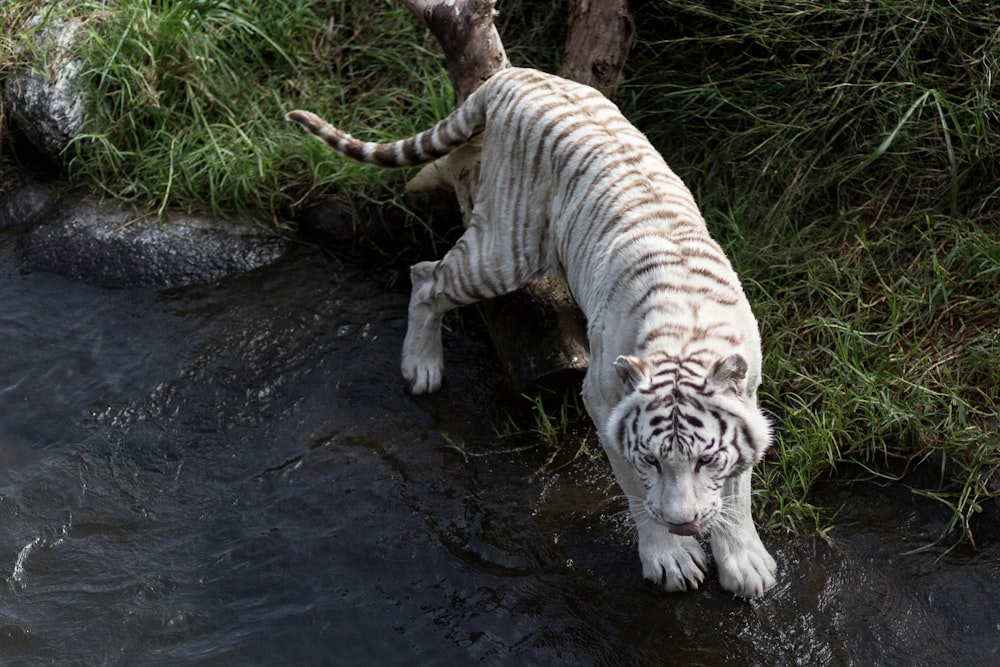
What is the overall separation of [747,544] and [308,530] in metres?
1.44

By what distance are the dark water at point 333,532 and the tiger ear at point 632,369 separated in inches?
34.9

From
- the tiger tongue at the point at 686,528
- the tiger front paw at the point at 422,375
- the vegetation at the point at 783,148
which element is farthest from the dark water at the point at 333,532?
the tiger tongue at the point at 686,528

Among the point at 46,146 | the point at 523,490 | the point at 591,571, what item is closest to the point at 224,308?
the point at 46,146

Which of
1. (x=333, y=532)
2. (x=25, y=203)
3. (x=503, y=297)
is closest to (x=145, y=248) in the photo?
(x=25, y=203)

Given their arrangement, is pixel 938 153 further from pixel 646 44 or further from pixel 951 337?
pixel 646 44

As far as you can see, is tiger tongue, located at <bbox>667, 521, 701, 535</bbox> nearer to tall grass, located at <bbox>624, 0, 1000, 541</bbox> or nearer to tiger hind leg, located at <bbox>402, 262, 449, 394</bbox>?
tall grass, located at <bbox>624, 0, 1000, 541</bbox>

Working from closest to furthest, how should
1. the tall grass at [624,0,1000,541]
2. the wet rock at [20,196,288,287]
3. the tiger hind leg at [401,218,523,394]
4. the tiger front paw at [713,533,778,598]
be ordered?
the tiger front paw at [713,533,778,598]
the tall grass at [624,0,1000,541]
the tiger hind leg at [401,218,523,394]
the wet rock at [20,196,288,287]

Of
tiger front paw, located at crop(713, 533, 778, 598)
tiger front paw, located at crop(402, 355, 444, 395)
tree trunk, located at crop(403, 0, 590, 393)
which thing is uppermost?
tree trunk, located at crop(403, 0, 590, 393)

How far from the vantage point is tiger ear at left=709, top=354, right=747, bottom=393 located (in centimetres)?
270

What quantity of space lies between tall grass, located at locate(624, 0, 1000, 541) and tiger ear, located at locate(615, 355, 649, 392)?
1.07 metres

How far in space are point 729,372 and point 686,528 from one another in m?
0.41

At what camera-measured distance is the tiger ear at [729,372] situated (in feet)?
8.85

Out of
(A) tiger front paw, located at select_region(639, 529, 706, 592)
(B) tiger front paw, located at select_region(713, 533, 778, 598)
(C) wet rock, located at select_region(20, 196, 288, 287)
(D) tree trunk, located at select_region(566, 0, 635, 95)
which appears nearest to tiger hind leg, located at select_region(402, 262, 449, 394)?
(C) wet rock, located at select_region(20, 196, 288, 287)

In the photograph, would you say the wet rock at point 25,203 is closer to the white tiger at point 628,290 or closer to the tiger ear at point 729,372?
the white tiger at point 628,290
